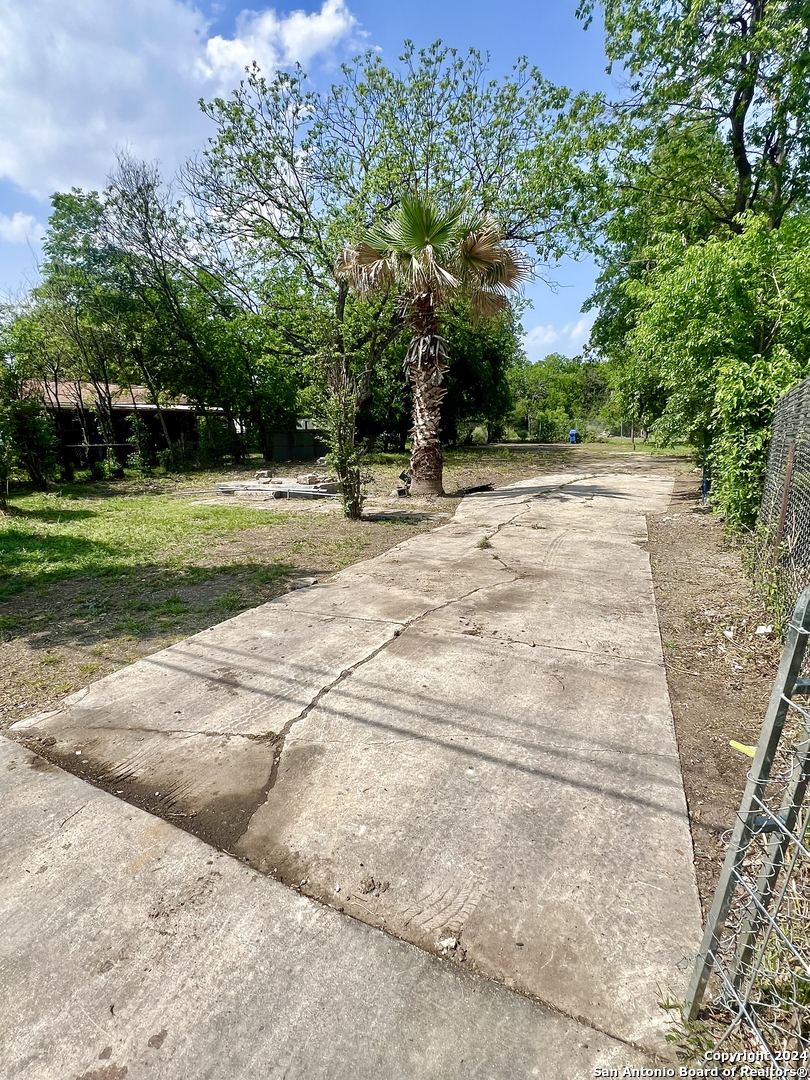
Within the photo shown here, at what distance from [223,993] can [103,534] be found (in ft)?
24.1

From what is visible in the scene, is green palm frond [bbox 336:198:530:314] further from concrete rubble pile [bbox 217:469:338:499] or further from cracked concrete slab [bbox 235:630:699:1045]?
cracked concrete slab [bbox 235:630:699:1045]

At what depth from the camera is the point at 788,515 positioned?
418 centimetres

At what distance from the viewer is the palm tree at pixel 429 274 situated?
9.12m

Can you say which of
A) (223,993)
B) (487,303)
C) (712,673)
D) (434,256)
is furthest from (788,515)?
(487,303)

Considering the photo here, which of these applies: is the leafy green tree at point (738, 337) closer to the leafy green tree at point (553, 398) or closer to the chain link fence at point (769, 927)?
the chain link fence at point (769, 927)

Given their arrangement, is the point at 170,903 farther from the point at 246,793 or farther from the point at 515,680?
the point at 515,680

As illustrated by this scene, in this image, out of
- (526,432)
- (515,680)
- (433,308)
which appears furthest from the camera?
(526,432)

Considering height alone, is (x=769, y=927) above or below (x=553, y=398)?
below

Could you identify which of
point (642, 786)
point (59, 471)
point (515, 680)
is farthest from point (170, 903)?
point (59, 471)

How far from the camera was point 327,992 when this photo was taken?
4.71 feet

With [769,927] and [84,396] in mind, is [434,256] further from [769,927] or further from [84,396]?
[84,396]

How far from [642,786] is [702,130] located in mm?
14019

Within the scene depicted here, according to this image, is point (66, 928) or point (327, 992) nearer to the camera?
point (327, 992)

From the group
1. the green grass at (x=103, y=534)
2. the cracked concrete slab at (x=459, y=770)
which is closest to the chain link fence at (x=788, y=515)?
the cracked concrete slab at (x=459, y=770)
